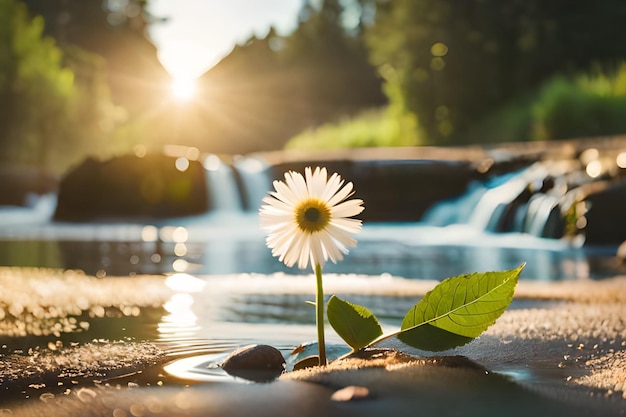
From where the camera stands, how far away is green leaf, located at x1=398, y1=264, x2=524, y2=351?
2551mm

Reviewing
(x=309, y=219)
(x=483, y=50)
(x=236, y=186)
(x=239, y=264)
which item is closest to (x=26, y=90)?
(x=236, y=186)

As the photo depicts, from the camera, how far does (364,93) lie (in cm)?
4272

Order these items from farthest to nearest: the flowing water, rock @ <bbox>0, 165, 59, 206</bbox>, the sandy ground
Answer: rock @ <bbox>0, 165, 59, 206</bbox> < the flowing water < the sandy ground

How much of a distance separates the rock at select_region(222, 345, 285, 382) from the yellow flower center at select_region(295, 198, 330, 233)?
1.62 ft

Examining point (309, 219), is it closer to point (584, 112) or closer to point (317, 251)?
point (317, 251)

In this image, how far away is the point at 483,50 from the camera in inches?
1008

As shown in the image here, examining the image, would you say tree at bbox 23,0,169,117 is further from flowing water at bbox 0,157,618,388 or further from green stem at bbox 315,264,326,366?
green stem at bbox 315,264,326,366

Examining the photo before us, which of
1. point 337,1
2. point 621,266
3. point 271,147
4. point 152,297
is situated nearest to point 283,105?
point 271,147

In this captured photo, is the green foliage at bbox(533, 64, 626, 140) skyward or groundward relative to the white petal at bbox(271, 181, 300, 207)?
skyward

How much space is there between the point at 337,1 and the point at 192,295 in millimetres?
42413

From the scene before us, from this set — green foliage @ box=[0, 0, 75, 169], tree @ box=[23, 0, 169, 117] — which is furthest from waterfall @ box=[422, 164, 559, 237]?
tree @ box=[23, 0, 169, 117]

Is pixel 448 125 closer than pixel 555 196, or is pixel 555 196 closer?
pixel 555 196

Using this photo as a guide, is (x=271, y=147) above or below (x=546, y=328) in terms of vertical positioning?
above

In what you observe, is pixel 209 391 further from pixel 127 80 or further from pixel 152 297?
pixel 127 80
